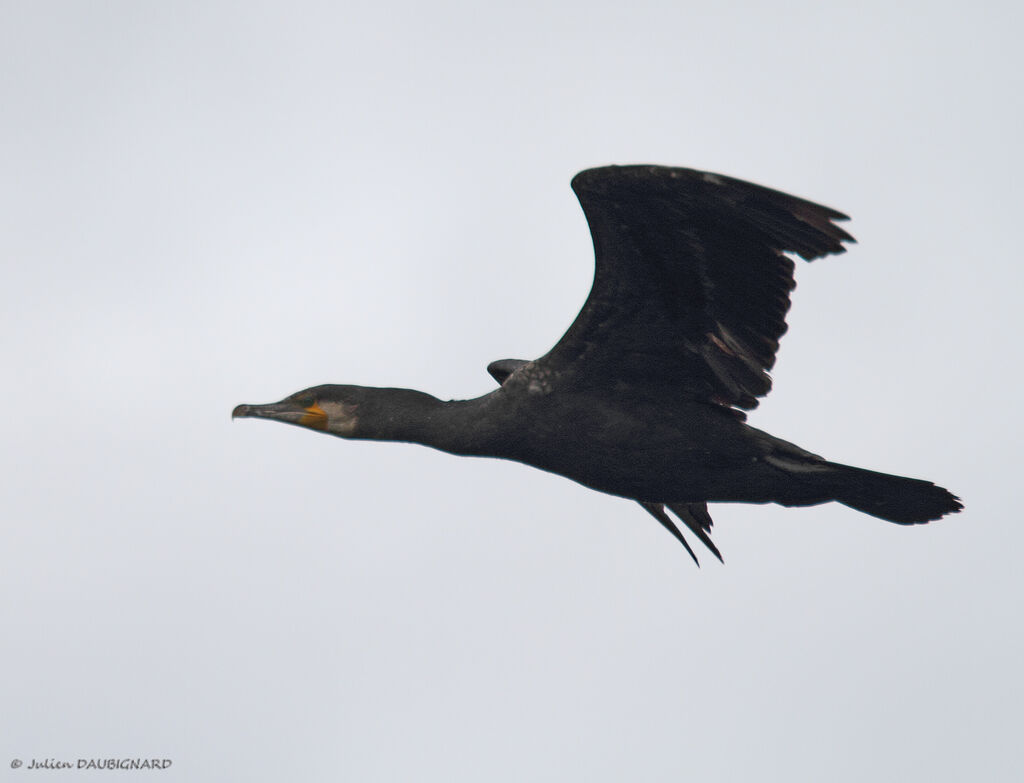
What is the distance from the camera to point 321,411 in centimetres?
894

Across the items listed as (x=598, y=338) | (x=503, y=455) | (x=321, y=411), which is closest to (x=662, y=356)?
(x=598, y=338)

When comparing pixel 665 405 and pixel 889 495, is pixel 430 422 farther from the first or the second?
pixel 889 495

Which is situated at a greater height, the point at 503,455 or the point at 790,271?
the point at 790,271

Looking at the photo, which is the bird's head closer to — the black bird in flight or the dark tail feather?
the black bird in flight

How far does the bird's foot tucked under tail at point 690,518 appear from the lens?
32.2 ft

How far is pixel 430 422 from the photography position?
28.3 ft

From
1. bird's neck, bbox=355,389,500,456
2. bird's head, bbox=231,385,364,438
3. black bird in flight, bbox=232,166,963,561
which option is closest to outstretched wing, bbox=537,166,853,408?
black bird in flight, bbox=232,166,963,561

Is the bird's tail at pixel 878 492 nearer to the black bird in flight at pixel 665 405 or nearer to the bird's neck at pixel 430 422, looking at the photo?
the black bird in flight at pixel 665 405

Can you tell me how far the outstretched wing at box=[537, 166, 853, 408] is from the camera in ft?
24.3

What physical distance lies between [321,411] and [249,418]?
398mm

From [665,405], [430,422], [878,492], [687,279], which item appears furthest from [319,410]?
[878,492]

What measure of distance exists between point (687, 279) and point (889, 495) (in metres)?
1.60

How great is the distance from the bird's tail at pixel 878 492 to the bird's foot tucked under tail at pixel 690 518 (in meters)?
1.36

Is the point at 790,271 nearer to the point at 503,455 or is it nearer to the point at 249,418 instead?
the point at 503,455
